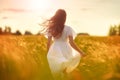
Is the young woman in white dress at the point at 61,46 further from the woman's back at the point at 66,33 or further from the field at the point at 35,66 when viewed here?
the field at the point at 35,66

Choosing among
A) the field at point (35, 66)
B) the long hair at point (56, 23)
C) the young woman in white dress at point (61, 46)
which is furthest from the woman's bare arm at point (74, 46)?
the field at point (35, 66)

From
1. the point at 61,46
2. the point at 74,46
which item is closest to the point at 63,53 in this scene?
the point at 61,46

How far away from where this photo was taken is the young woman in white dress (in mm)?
3166

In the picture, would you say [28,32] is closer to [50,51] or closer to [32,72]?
[50,51]

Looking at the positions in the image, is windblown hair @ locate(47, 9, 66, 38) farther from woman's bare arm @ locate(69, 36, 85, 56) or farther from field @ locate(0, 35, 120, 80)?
field @ locate(0, 35, 120, 80)

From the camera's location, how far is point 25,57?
2.10 meters

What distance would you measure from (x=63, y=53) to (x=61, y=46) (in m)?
0.07

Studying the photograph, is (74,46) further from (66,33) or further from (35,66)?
(35,66)

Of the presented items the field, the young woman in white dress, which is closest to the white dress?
the young woman in white dress

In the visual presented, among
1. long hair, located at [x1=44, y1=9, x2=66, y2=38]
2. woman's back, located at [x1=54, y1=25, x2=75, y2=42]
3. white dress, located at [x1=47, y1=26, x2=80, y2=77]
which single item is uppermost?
long hair, located at [x1=44, y1=9, x2=66, y2=38]

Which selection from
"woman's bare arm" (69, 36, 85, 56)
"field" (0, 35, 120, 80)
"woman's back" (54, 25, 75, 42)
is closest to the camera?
"field" (0, 35, 120, 80)

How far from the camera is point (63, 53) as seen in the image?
331 centimetres

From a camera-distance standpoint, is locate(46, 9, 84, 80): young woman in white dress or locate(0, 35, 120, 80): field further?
locate(46, 9, 84, 80): young woman in white dress

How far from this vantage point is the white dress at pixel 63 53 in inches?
125
